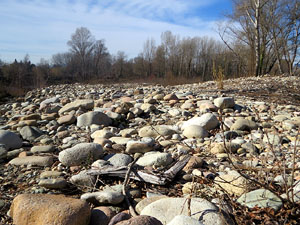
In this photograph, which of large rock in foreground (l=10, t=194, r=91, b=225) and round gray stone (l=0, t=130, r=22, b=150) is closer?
large rock in foreground (l=10, t=194, r=91, b=225)

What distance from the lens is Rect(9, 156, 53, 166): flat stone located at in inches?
114

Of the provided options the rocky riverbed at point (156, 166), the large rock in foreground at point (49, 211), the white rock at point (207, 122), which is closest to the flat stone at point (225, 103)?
the rocky riverbed at point (156, 166)

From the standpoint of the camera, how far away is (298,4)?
15484 mm

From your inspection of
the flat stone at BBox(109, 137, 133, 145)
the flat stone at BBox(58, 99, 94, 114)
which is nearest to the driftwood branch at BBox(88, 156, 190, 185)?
the flat stone at BBox(109, 137, 133, 145)

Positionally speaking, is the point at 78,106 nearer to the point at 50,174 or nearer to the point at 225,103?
the point at 50,174

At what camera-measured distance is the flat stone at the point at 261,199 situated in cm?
163

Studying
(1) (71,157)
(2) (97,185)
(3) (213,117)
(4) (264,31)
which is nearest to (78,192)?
(2) (97,185)

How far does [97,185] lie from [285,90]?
6.42 meters

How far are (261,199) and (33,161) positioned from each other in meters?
2.54

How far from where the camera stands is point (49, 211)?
1.62 meters

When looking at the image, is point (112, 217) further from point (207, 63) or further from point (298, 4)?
point (207, 63)

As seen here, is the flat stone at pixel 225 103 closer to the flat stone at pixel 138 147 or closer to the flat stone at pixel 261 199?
the flat stone at pixel 138 147

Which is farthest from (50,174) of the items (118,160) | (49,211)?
(49,211)

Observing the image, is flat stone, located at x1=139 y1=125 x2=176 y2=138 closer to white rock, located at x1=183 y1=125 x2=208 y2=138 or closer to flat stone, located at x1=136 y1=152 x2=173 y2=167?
white rock, located at x1=183 y1=125 x2=208 y2=138
